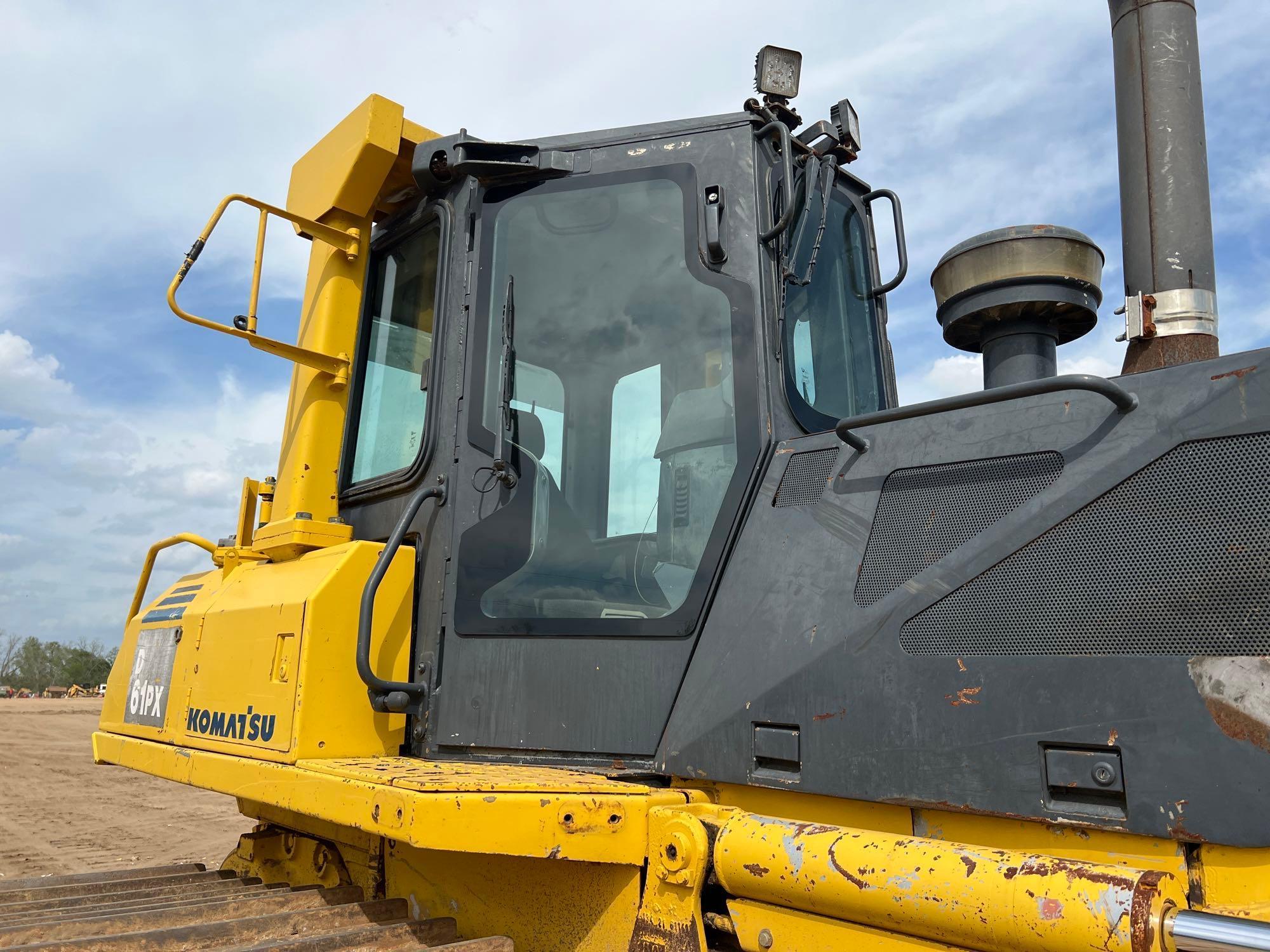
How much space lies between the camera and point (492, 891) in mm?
2480

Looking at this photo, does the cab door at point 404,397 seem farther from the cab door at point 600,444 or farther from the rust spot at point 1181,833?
the rust spot at point 1181,833

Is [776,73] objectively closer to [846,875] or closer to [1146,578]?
[1146,578]

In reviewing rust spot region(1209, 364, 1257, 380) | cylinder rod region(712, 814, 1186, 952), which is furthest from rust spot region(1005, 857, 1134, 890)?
rust spot region(1209, 364, 1257, 380)

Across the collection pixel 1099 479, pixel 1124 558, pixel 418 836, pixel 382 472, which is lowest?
pixel 418 836

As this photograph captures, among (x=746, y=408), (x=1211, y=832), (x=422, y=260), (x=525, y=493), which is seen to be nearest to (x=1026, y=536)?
(x=1211, y=832)

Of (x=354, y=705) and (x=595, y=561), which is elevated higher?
(x=595, y=561)

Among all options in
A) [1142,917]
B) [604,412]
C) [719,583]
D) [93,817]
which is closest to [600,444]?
[604,412]

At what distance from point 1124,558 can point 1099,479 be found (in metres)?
0.16

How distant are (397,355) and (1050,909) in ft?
8.43

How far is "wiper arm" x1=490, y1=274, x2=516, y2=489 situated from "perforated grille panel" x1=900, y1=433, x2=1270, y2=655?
125 cm

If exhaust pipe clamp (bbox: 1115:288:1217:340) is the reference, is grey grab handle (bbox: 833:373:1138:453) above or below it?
below

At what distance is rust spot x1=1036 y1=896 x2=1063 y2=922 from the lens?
5.22 feet

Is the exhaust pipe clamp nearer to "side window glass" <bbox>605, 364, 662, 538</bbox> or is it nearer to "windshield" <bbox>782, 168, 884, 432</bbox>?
"windshield" <bbox>782, 168, 884, 432</bbox>

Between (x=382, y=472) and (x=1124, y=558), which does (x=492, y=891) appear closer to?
(x=382, y=472)
